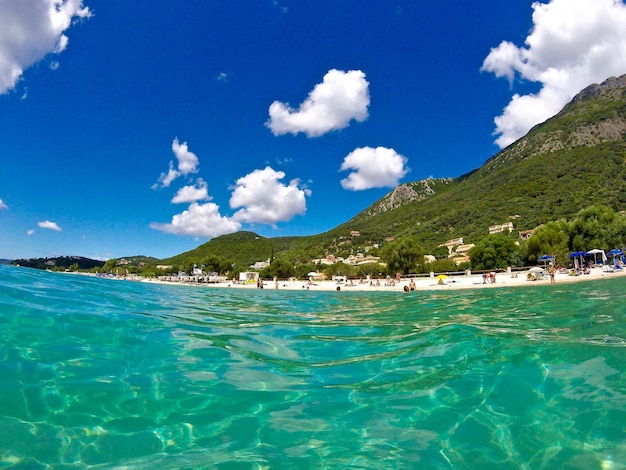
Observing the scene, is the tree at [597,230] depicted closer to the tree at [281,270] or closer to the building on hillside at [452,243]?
the tree at [281,270]

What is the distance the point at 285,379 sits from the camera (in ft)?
17.8

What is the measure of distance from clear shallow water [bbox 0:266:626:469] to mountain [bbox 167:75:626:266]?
99806 mm

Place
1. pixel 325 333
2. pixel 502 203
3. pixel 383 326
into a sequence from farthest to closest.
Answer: pixel 502 203 → pixel 383 326 → pixel 325 333

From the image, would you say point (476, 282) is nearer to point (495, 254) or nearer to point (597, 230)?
point (495, 254)

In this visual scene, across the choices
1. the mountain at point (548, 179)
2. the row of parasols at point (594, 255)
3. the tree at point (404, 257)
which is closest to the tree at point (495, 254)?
the row of parasols at point (594, 255)

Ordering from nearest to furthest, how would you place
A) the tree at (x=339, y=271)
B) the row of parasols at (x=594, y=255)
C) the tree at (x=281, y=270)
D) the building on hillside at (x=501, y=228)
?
1. the row of parasols at (x=594, y=255)
2. the tree at (x=339, y=271)
3. the tree at (x=281, y=270)
4. the building on hillside at (x=501, y=228)

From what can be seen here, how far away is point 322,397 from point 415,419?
121cm

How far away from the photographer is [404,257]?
2469 inches

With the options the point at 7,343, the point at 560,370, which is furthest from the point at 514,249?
the point at 7,343

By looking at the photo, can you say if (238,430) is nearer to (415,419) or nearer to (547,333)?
(415,419)

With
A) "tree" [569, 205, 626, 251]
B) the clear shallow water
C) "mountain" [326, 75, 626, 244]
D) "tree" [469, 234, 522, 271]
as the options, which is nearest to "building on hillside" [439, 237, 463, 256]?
"mountain" [326, 75, 626, 244]

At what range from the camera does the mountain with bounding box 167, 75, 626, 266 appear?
333 ft

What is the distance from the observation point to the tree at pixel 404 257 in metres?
62.5

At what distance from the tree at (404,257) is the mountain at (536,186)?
1985 inches
